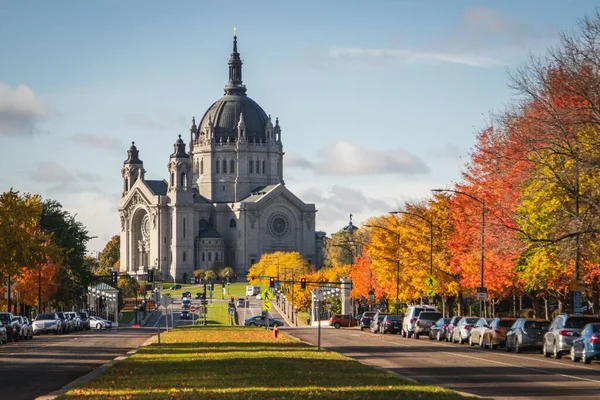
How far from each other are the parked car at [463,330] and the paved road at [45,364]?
15.3 meters

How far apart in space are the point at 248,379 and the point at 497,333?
26.0m

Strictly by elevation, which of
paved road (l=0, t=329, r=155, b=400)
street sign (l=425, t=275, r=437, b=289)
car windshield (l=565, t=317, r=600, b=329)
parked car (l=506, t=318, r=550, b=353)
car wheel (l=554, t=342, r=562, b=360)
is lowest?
paved road (l=0, t=329, r=155, b=400)

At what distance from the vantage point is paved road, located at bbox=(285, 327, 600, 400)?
2758 centimetres

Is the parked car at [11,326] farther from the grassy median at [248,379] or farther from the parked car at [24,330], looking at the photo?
the grassy median at [248,379]

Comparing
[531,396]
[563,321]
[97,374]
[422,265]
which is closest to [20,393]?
Answer: [97,374]

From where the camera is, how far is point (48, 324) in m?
79.1

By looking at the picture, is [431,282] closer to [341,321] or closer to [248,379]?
[341,321]

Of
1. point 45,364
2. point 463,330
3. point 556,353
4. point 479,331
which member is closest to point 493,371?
point 556,353

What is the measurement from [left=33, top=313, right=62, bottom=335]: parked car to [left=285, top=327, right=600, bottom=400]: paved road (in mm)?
32163

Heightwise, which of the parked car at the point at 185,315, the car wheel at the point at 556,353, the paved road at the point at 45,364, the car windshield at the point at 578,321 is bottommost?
the parked car at the point at 185,315

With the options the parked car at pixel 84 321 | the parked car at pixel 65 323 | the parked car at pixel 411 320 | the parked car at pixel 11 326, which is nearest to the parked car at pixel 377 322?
the parked car at pixel 411 320

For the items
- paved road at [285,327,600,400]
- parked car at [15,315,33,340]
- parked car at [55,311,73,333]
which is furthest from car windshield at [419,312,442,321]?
parked car at [55,311,73,333]

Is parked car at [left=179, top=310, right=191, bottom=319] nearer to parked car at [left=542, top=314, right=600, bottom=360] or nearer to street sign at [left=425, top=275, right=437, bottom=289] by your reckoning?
street sign at [left=425, top=275, right=437, bottom=289]

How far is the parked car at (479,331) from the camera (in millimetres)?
55656
